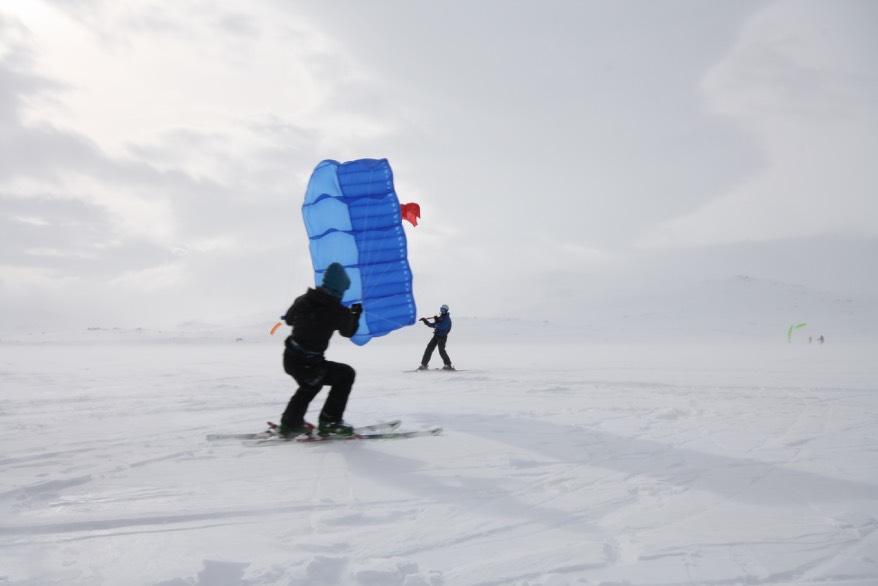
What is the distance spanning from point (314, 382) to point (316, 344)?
1.29 ft

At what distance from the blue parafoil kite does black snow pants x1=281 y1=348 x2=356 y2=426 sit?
371 cm

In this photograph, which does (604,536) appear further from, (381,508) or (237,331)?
(237,331)

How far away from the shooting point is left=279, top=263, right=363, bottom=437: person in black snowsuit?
624cm

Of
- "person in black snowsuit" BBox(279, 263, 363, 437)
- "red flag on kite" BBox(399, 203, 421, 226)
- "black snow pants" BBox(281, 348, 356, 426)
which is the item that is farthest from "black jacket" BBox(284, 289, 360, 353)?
"red flag on kite" BBox(399, 203, 421, 226)

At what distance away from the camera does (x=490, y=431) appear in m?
6.62

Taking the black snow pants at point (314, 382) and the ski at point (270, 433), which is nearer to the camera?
the ski at point (270, 433)

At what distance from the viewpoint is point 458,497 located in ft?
13.7

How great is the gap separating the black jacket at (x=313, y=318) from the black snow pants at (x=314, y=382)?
5.7 inches

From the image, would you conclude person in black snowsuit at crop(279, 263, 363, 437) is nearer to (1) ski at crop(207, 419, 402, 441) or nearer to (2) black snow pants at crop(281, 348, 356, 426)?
(2) black snow pants at crop(281, 348, 356, 426)

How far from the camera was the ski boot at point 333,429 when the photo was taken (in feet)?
20.8

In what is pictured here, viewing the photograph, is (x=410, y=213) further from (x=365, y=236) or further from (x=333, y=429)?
(x=333, y=429)

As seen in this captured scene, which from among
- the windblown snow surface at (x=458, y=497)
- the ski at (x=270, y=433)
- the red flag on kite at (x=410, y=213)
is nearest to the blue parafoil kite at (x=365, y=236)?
the red flag on kite at (x=410, y=213)

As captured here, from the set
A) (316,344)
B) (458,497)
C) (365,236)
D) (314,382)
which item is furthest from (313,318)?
(365,236)

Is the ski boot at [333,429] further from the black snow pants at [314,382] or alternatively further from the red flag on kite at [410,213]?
the red flag on kite at [410,213]
